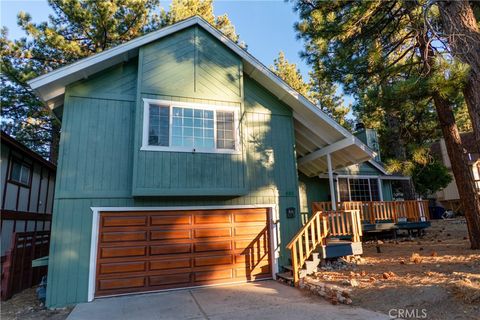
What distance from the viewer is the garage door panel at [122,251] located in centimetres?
692

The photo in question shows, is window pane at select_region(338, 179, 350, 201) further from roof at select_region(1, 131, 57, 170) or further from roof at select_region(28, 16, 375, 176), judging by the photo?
roof at select_region(1, 131, 57, 170)

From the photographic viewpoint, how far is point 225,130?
8.20 m

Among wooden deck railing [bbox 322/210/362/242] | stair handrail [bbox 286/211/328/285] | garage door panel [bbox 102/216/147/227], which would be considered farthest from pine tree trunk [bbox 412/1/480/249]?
garage door panel [bbox 102/216/147/227]

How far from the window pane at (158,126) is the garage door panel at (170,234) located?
2.15 m

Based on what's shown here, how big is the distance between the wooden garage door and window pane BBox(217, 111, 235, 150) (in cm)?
180

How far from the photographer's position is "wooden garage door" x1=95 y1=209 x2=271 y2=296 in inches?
275

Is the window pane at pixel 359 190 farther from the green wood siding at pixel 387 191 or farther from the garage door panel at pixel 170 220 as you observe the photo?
the garage door panel at pixel 170 220

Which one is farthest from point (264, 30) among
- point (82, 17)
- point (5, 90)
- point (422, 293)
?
point (5, 90)

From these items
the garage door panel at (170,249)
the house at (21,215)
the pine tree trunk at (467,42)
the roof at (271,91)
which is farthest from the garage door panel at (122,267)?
the pine tree trunk at (467,42)

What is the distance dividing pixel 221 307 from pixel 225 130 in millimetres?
4351

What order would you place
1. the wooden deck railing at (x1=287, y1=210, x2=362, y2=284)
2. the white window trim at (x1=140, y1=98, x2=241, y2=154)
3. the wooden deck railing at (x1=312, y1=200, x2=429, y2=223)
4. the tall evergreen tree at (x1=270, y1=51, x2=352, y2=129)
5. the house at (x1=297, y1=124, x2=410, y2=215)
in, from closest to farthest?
the white window trim at (x1=140, y1=98, x2=241, y2=154)
the wooden deck railing at (x1=287, y1=210, x2=362, y2=284)
the wooden deck railing at (x1=312, y1=200, x2=429, y2=223)
the house at (x1=297, y1=124, x2=410, y2=215)
the tall evergreen tree at (x1=270, y1=51, x2=352, y2=129)

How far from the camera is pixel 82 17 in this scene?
45.4 ft

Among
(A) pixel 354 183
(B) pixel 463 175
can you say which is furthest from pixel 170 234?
(A) pixel 354 183

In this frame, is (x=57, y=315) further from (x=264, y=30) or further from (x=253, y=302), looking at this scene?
(x=264, y=30)
